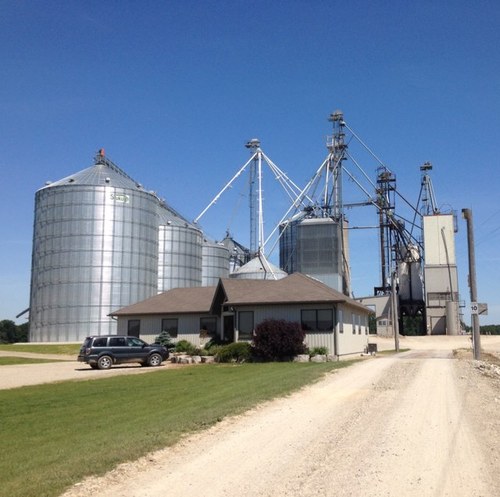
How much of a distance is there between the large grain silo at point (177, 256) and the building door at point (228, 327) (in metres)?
32.0

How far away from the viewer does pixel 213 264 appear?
83250mm

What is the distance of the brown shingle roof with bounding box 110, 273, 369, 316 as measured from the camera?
35156mm

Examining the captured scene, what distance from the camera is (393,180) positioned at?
95.6 m

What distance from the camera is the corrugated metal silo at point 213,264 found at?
82.3 m

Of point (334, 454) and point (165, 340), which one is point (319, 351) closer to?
point (165, 340)

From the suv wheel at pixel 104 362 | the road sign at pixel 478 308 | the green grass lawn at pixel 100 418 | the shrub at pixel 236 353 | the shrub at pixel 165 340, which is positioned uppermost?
the road sign at pixel 478 308

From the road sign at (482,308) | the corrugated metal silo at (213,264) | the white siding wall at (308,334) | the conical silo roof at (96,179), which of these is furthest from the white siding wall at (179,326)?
the corrugated metal silo at (213,264)

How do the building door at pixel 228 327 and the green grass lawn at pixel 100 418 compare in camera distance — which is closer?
the green grass lawn at pixel 100 418

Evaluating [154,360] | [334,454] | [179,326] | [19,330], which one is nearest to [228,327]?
[179,326]

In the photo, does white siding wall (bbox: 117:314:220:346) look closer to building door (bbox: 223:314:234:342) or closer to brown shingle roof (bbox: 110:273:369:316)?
brown shingle roof (bbox: 110:273:369:316)

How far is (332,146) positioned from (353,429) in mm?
82852

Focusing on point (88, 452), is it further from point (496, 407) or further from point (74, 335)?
Answer: point (74, 335)

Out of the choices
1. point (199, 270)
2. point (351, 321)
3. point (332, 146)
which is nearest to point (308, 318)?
point (351, 321)

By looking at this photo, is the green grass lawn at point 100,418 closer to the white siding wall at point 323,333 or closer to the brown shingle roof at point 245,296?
the white siding wall at point 323,333
